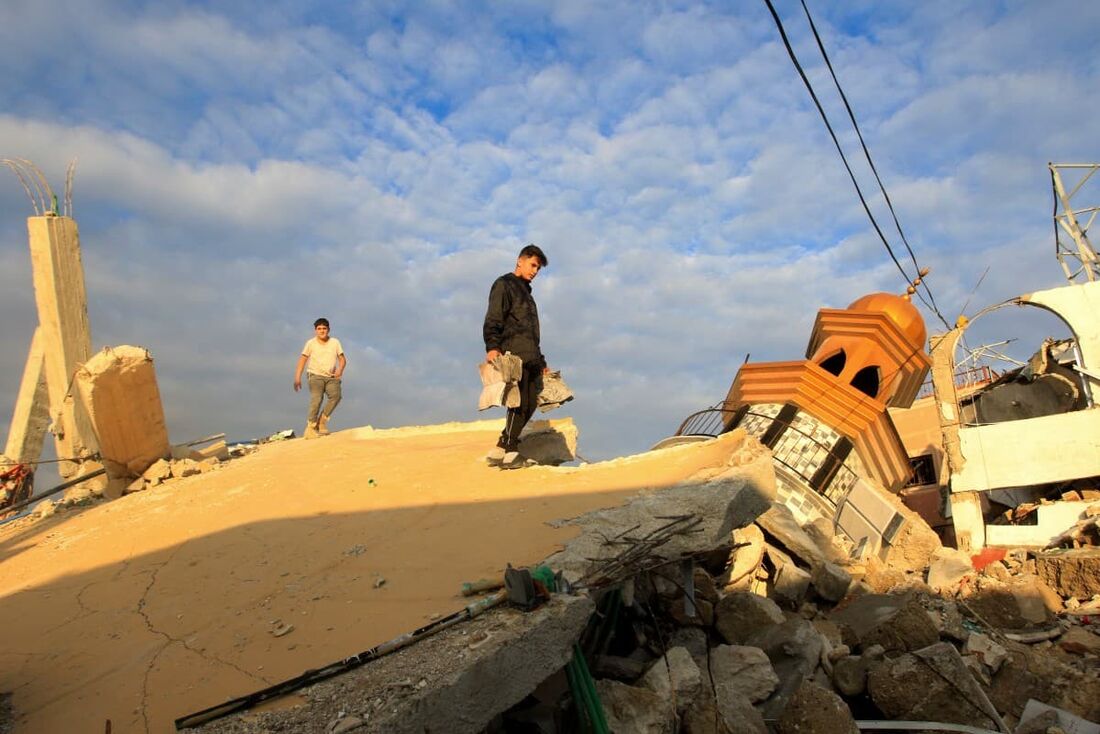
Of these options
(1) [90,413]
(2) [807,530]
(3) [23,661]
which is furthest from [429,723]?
(2) [807,530]

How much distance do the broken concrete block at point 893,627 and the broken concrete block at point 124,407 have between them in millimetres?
6806

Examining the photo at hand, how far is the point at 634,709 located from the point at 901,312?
42.0 ft

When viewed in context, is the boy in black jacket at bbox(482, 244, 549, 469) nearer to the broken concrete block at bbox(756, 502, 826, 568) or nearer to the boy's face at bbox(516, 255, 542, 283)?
the boy's face at bbox(516, 255, 542, 283)

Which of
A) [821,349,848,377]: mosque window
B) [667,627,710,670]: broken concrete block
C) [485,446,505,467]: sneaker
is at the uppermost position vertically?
[821,349,848,377]: mosque window

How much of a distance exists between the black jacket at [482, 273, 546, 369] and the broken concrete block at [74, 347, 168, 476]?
12.0 feet

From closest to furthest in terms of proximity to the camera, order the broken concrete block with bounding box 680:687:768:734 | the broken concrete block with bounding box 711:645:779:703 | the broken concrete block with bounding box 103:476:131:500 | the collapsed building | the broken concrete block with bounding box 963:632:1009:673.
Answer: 1. the collapsed building
2. the broken concrete block with bounding box 680:687:768:734
3. the broken concrete block with bounding box 711:645:779:703
4. the broken concrete block with bounding box 963:632:1009:673
5. the broken concrete block with bounding box 103:476:131:500

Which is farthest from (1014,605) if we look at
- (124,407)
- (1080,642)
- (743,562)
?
(124,407)

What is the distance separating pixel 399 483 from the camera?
6.11 meters

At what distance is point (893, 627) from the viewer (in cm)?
552

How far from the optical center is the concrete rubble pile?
9.20 feet

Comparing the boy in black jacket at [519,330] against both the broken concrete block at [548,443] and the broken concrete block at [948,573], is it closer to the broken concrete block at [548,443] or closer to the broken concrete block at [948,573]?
the broken concrete block at [548,443]

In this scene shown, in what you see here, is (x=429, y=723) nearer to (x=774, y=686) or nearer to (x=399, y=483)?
(x=774, y=686)

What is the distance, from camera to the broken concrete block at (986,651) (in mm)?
5367

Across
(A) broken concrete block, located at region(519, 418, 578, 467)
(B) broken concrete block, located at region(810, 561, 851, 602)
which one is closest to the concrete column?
(A) broken concrete block, located at region(519, 418, 578, 467)
